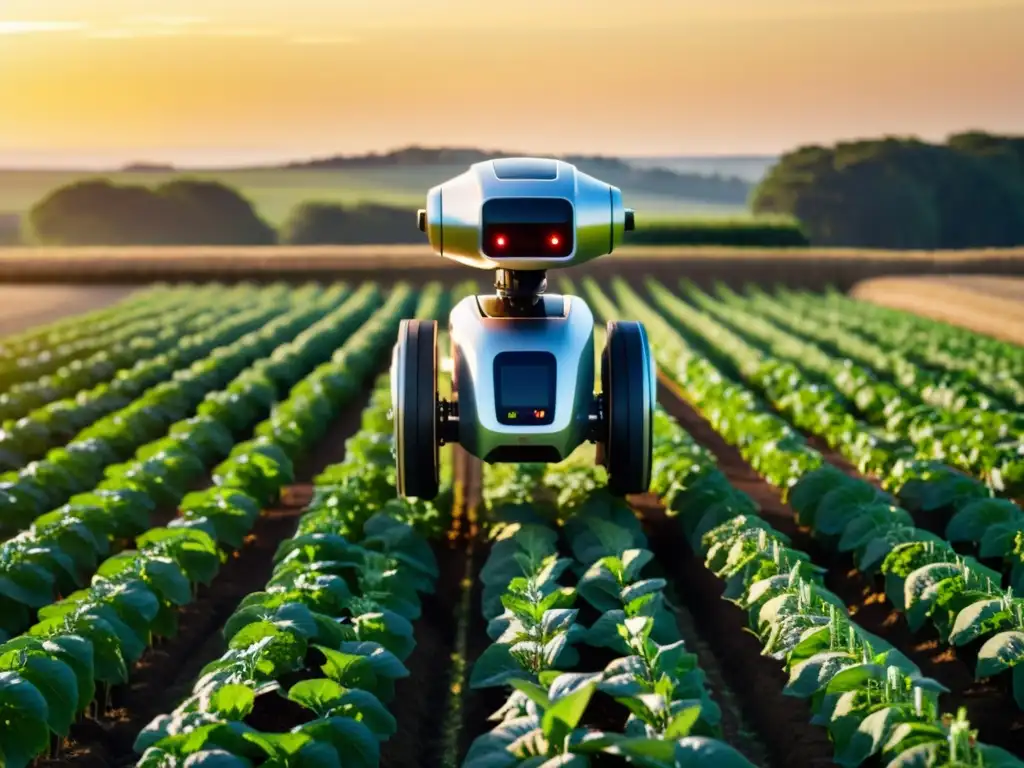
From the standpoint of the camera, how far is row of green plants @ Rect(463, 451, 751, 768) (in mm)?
3922

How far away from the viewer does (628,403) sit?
6.21m

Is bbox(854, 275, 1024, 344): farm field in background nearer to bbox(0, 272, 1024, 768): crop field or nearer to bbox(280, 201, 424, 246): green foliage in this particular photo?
bbox(0, 272, 1024, 768): crop field

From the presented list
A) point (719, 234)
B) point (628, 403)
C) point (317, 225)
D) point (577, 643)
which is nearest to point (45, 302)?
point (628, 403)

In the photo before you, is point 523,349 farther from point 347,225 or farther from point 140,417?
point 347,225

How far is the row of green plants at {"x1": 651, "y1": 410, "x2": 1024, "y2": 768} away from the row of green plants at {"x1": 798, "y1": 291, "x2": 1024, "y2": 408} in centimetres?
619

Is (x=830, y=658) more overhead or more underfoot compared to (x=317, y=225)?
more overhead

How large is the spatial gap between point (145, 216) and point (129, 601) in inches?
2113

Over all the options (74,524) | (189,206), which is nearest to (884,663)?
(74,524)

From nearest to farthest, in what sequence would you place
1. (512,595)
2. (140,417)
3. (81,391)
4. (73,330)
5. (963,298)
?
(512,595), (140,417), (81,391), (73,330), (963,298)

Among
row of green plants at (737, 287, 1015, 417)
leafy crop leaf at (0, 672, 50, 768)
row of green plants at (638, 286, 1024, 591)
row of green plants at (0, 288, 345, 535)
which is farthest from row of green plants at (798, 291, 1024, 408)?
leafy crop leaf at (0, 672, 50, 768)

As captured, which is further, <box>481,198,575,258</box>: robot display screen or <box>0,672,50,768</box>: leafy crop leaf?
<box>481,198,575,258</box>: robot display screen

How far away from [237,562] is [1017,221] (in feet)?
180

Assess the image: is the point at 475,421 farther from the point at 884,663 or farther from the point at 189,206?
the point at 189,206

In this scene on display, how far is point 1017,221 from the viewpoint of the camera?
5744 centimetres
